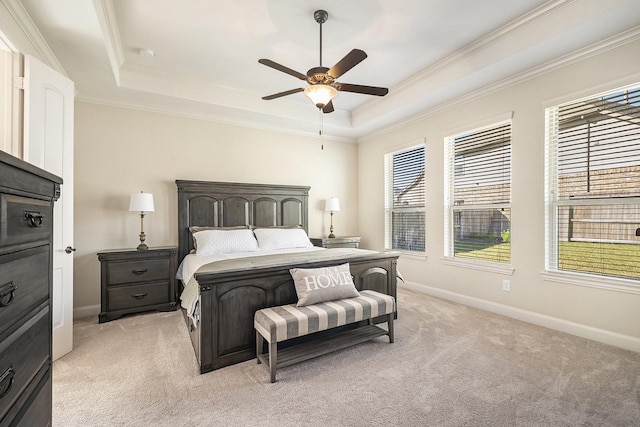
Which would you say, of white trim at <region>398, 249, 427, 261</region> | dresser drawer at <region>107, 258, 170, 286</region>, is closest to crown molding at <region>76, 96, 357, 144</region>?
dresser drawer at <region>107, 258, 170, 286</region>

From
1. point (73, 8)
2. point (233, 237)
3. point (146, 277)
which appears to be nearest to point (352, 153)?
point (233, 237)

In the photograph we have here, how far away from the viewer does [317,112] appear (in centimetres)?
472

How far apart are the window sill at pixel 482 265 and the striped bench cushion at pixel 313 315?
1.66 m

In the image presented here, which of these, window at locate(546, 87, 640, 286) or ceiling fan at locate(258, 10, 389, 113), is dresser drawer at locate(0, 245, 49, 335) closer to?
ceiling fan at locate(258, 10, 389, 113)

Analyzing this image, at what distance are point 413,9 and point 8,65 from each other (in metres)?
3.14

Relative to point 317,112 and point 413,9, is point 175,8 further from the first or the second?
point 317,112

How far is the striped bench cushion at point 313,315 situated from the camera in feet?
6.92

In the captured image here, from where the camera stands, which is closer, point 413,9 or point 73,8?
point 73,8

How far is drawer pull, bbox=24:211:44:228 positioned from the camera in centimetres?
93

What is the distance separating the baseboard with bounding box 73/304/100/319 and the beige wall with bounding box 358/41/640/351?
4.21m

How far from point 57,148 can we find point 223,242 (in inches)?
70.3

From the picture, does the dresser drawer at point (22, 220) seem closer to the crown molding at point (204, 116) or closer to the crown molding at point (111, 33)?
the crown molding at point (111, 33)

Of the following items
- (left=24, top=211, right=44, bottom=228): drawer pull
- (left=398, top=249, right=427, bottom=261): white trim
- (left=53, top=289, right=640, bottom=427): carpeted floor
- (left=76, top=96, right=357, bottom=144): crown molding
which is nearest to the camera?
(left=24, top=211, right=44, bottom=228): drawer pull

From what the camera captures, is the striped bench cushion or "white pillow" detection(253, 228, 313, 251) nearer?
the striped bench cushion
